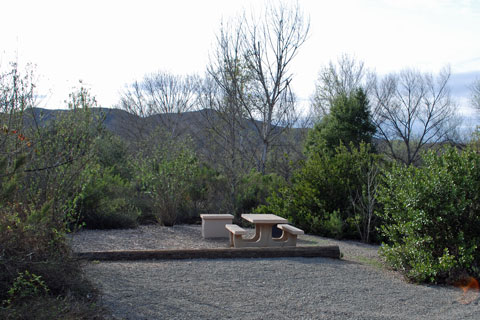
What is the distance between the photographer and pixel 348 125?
1288 cm

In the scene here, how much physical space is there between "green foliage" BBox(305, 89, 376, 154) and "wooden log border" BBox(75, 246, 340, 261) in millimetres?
6643

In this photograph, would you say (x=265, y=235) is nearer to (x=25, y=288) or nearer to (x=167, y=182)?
(x=167, y=182)

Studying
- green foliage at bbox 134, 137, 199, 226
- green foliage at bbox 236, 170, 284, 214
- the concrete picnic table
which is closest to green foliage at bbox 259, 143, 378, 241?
green foliage at bbox 236, 170, 284, 214

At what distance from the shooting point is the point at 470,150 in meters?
5.81

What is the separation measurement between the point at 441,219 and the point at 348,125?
778cm

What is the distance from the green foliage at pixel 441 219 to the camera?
5.36m

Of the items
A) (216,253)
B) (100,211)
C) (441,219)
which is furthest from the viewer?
(100,211)

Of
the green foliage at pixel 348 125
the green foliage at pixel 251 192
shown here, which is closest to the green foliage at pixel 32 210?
the green foliage at pixel 251 192

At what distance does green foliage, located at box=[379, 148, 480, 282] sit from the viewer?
5.36 metres

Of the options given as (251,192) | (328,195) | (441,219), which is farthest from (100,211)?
(441,219)

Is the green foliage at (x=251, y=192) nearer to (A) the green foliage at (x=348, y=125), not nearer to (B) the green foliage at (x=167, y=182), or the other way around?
(B) the green foliage at (x=167, y=182)

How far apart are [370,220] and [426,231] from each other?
9.69 ft

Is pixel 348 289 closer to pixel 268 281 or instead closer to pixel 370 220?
pixel 268 281

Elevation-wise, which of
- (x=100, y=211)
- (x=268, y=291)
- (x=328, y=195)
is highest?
(x=328, y=195)
